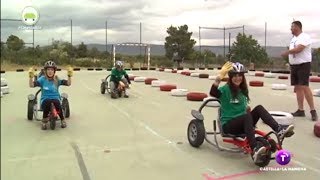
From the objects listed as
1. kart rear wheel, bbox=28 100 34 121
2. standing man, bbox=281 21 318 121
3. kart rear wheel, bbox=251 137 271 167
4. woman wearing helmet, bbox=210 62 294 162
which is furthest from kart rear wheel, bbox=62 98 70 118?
kart rear wheel, bbox=251 137 271 167

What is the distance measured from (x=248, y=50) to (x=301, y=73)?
1133 inches

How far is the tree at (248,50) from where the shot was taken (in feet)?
116

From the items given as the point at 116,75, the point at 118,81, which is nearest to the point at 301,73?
the point at 118,81

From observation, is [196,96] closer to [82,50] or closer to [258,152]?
[258,152]

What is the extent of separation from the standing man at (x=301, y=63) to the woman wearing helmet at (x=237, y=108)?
9.05ft

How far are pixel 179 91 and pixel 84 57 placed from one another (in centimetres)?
2839

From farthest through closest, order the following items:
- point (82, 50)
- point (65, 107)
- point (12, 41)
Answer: point (82, 50) → point (65, 107) → point (12, 41)

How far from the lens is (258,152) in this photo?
4.36 m

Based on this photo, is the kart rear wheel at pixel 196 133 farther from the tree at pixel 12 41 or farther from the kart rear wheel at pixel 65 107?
the kart rear wheel at pixel 65 107

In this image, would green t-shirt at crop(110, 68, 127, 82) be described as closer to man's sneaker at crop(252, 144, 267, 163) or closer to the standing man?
the standing man

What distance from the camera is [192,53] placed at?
38969 millimetres

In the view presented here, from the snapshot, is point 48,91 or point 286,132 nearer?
point 286,132

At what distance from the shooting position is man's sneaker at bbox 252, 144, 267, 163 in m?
4.35

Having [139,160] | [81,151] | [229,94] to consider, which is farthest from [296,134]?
[81,151]
